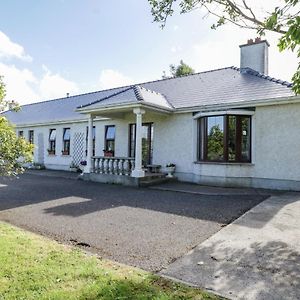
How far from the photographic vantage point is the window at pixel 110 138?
1834cm

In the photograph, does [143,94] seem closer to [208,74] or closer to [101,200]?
[208,74]

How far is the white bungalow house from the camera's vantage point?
12094mm

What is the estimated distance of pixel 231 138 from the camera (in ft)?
42.3

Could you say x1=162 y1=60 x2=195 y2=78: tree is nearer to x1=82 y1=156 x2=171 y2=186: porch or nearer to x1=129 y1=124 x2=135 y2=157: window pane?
x1=129 y1=124 x2=135 y2=157: window pane

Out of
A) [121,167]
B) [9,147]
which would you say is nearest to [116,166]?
[121,167]

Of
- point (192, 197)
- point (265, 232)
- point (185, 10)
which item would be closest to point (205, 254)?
point (265, 232)

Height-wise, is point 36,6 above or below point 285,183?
above

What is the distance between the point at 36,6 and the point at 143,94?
6.05 metres

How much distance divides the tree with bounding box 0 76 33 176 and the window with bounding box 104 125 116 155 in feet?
38.4

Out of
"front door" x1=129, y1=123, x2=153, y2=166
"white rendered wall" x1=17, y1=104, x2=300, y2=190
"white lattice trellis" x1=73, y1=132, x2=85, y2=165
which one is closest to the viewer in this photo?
"white rendered wall" x1=17, y1=104, x2=300, y2=190

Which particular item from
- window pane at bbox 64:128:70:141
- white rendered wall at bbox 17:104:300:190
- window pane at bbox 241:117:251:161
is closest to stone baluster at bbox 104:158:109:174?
white rendered wall at bbox 17:104:300:190

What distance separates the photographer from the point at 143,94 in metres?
14.4

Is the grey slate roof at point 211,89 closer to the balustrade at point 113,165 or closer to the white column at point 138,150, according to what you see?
the white column at point 138,150

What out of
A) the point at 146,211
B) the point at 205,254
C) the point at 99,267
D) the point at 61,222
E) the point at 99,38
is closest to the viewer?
the point at 99,267
